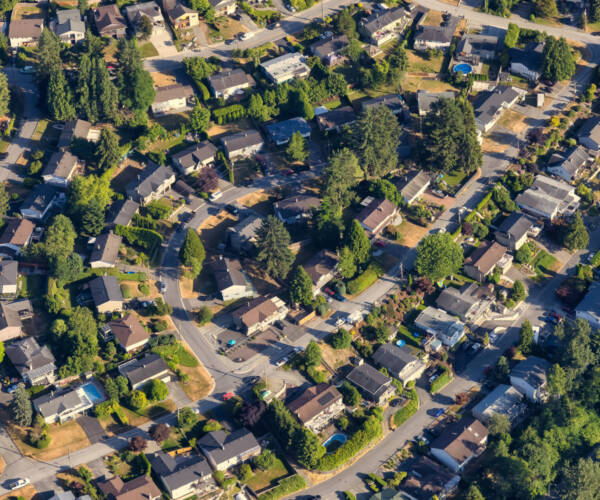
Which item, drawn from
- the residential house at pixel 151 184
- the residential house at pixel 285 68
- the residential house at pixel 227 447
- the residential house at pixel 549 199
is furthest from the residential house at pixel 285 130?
the residential house at pixel 227 447

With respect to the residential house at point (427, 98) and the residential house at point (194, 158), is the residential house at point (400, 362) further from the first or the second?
the residential house at point (427, 98)

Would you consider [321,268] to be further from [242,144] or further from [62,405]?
[62,405]

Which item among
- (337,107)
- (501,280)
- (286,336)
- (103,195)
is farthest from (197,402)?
(337,107)

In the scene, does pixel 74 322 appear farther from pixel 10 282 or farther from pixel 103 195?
pixel 103 195

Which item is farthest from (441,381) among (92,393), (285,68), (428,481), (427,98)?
(285,68)

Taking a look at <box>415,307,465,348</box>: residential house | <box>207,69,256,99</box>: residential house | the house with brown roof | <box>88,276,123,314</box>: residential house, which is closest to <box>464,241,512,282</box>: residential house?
<box>415,307,465,348</box>: residential house

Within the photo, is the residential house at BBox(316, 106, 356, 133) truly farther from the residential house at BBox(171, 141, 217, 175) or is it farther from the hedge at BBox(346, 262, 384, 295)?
the hedge at BBox(346, 262, 384, 295)
